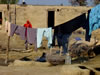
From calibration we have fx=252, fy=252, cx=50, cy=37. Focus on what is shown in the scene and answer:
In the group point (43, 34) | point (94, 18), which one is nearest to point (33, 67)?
point (43, 34)

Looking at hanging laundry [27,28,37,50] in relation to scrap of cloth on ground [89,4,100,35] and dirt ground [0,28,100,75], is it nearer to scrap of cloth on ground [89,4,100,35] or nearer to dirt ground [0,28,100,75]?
dirt ground [0,28,100,75]

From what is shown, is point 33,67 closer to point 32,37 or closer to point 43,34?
point 32,37

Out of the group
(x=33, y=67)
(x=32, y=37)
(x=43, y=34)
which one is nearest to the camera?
(x=33, y=67)

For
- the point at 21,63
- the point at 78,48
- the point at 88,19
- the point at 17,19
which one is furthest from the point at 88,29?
the point at 17,19

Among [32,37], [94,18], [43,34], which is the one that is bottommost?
[32,37]

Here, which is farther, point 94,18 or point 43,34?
point 94,18

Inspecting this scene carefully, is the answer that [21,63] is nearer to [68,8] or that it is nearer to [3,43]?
[3,43]

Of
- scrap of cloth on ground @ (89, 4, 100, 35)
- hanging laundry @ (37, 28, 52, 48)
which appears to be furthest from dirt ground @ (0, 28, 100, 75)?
scrap of cloth on ground @ (89, 4, 100, 35)

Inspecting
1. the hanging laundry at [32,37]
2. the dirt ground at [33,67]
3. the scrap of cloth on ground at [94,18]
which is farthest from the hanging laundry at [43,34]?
the scrap of cloth on ground at [94,18]

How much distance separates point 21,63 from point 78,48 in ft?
11.6

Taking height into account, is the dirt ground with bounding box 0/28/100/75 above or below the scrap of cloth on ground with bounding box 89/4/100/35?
below

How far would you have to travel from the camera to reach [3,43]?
1733 centimetres

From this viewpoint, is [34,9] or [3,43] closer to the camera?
[3,43]

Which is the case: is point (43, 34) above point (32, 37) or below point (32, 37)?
above
